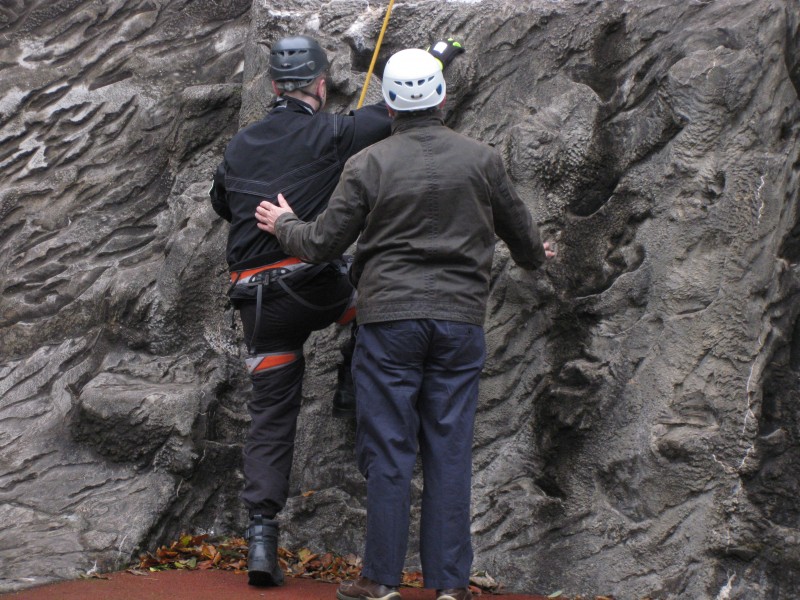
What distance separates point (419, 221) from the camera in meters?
4.02

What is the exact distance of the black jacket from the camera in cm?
455

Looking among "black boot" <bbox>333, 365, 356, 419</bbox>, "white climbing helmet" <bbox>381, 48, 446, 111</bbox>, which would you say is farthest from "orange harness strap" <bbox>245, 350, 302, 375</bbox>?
"white climbing helmet" <bbox>381, 48, 446, 111</bbox>

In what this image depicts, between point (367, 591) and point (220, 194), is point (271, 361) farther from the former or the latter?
point (367, 591)

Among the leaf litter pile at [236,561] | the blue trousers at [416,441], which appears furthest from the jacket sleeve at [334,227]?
the leaf litter pile at [236,561]

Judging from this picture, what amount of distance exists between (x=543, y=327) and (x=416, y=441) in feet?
3.63

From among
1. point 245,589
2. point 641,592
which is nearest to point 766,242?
point 641,592

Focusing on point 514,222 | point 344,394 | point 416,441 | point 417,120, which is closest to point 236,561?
point 344,394

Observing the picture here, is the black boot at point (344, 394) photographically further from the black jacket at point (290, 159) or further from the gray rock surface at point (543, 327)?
the black jacket at point (290, 159)

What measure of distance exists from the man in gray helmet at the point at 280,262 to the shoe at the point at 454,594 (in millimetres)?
915

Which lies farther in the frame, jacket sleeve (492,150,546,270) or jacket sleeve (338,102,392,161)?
jacket sleeve (338,102,392,161)

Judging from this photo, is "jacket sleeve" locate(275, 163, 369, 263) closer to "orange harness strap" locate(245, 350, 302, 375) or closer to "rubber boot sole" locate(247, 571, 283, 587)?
"orange harness strap" locate(245, 350, 302, 375)

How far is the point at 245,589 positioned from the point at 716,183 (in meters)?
2.72

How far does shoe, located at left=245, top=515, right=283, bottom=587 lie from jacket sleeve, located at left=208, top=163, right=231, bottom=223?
144 centimetres

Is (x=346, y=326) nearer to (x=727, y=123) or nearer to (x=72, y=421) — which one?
(x=72, y=421)
